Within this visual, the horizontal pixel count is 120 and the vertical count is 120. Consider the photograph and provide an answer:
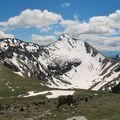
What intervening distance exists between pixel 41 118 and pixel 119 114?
38.0 metres

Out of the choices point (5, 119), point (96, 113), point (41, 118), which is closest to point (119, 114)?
point (96, 113)

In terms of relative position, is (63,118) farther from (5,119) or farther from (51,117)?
(5,119)

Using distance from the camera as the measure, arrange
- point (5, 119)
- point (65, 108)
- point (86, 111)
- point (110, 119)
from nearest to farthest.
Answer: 1. point (110, 119)
2. point (5, 119)
3. point (86, 111)
4. point (65, 108)

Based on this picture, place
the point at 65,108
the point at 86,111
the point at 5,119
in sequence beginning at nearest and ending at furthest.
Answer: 1. the point at 5,119
2. the point at 86,111
3. the point at 65,108

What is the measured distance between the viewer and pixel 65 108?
184125 millimetres

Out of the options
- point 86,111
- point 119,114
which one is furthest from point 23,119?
point 119,114

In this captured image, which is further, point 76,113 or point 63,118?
point 76,113

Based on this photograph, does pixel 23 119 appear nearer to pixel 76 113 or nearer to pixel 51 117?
pixel 51 117

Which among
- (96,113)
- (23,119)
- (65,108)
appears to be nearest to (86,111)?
(96,113)

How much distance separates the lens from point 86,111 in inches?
6644

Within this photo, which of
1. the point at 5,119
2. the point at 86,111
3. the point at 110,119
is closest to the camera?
the point at 110,119

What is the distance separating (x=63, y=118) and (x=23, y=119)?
57.0 ft

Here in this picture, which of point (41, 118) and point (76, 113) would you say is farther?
point (76, 113)

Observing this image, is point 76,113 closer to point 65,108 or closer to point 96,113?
point 96,113
